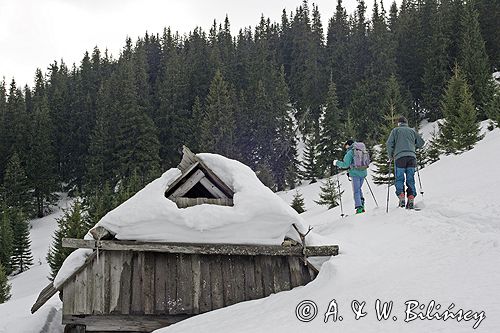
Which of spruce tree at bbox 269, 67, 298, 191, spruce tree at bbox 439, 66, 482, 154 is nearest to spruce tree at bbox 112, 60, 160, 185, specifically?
spruce tree at bbox 269, 67, 298, 191

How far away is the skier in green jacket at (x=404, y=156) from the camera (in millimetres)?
9250

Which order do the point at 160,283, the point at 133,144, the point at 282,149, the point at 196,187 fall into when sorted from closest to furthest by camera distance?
the point at 160,283 < the point at 196,187 < the point at 133,144 < the point at 282,149

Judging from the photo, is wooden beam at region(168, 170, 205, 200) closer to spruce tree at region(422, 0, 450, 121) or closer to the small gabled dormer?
the small gabled dormer

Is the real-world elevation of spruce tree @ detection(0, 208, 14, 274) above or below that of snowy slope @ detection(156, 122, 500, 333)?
below

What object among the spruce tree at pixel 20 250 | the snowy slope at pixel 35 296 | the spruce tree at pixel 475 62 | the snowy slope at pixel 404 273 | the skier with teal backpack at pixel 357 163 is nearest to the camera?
the snowy slope at pixel 404 273

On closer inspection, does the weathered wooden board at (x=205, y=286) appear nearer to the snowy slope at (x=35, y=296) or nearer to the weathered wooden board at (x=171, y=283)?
the weathered wooden board at (x=171, y=283)

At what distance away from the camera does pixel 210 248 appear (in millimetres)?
7105

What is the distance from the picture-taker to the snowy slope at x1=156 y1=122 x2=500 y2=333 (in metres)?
4.20

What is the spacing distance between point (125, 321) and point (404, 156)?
674cm

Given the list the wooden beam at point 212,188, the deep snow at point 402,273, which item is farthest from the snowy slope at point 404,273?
the wooden beam at point 212,188

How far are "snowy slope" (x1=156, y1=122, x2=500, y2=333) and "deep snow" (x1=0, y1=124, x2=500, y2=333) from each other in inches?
0.4

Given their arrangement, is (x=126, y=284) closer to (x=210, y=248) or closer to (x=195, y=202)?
(x=210, y=248)

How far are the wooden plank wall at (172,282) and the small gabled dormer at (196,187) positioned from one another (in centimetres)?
107

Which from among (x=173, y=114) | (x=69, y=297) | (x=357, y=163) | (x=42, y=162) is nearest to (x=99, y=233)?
(x=69, y=297)
